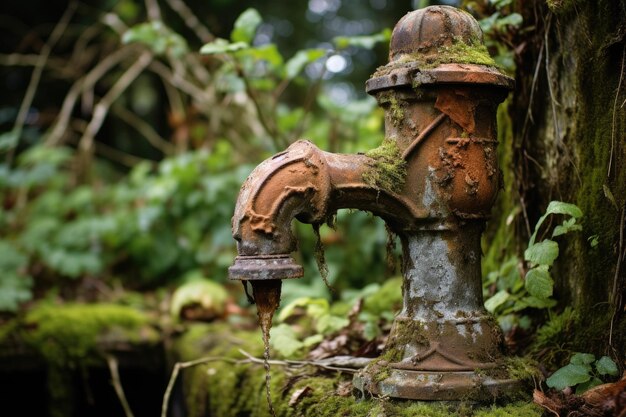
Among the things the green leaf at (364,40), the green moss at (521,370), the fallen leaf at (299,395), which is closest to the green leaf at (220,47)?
the green leaf at (364,40)

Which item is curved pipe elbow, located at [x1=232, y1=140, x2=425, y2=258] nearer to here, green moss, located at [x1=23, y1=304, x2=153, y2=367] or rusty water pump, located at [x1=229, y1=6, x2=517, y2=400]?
rusty water pump, located at [x1=229, y1=6, x2=517, y2=400]

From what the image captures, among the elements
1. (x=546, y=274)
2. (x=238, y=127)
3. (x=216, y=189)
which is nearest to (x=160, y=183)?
(x=216, y=189)

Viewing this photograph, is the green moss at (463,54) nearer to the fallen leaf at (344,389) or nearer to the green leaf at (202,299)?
the fallen leaf at (344,389)

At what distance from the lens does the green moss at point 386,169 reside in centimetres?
192

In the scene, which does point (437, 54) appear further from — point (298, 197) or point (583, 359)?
point (583, 359)

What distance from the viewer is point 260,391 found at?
246 cm

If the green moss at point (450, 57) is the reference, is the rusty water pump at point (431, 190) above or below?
below

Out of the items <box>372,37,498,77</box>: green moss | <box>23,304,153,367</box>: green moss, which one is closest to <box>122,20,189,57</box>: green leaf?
<box>23,304,153,367</box>: green moss

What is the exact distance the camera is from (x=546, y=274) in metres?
2.02

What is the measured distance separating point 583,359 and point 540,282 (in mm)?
249

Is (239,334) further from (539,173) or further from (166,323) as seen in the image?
(539,173)

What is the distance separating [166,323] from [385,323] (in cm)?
169

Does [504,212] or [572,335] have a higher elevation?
[504,212]

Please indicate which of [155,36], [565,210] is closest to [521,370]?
[565,210]
